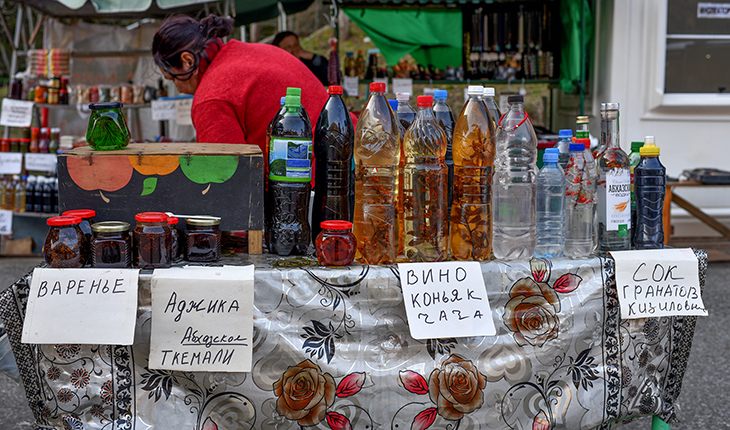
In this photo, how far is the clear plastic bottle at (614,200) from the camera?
8.35 ft

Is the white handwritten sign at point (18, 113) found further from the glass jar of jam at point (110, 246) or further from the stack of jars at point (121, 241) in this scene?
the glass jar of jam at point (110, 246)

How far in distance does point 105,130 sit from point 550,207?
4.52 feet

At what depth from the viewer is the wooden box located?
2408mm

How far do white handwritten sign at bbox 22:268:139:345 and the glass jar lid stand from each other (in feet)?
0.36

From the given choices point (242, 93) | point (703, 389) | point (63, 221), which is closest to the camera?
point (63, 221)

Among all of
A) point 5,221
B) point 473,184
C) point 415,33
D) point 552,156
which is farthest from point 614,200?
point 5,221

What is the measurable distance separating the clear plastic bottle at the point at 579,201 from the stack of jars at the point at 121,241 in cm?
107

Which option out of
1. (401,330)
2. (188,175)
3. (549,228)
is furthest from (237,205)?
(549,228)

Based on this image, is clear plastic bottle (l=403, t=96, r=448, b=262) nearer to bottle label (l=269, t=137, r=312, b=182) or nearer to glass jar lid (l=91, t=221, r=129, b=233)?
bottle label (l=269, t=137, r=312, b=182)

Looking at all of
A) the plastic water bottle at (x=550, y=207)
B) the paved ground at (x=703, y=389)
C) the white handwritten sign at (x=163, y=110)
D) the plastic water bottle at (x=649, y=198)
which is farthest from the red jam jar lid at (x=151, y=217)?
the white handwritten sign at (x=163, y=110)

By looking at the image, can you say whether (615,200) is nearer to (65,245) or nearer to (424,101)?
(424,101)

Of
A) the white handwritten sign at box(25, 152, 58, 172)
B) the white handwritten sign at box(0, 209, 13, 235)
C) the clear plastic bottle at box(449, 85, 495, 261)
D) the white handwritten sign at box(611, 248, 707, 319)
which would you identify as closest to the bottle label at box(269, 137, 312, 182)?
the clear plastic bottle at box(449, 85, 495, 261)

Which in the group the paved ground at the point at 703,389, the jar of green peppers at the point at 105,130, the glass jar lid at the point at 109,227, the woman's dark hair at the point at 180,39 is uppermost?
the woman's dark hair at the point at 180,39

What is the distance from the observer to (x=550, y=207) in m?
2.55
